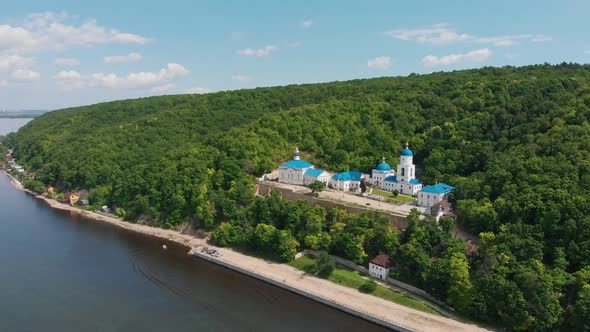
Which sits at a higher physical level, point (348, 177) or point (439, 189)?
point (348, 177)

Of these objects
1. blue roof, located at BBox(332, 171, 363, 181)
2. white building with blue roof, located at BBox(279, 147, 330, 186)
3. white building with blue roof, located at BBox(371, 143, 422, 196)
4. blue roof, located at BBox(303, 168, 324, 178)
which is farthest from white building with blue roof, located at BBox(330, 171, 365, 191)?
white building with blue roof, located at BBox(371, 143, 422, 196)

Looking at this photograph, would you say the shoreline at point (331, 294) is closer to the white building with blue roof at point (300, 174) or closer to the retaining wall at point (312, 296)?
the retaining wall at point (312, 296)

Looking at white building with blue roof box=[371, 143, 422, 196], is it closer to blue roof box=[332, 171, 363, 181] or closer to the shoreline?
blue roof box=[332, 171, 363, 181]

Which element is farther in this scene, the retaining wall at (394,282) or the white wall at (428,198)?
the white wall at (428,198)

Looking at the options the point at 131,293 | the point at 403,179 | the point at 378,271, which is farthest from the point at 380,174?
the point at 131,293

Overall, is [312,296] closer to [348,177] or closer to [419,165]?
[348,177]

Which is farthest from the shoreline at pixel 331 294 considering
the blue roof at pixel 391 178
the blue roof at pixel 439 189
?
the blue roof at pixel 391 178
